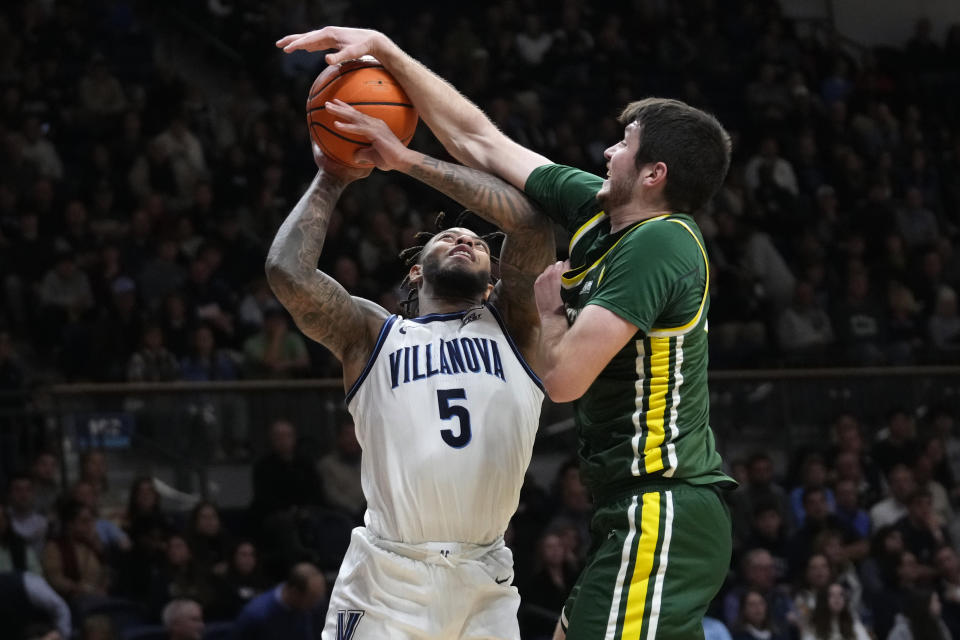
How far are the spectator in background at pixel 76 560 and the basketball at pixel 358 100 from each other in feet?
14.9

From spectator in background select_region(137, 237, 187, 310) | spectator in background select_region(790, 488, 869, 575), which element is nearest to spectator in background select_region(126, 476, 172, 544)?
spectator in background select_region(137, 237, 187, 310)

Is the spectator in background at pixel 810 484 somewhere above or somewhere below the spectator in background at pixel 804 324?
below

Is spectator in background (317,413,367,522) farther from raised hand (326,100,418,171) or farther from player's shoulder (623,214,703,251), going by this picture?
player's shoulder (623,214,703,251)

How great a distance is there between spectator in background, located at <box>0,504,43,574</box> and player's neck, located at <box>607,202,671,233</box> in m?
5.44

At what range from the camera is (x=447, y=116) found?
13.9ft

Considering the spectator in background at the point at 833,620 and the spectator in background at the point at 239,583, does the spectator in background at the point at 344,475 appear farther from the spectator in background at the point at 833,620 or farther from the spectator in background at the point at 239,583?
the spectator in background at the point at 833,620

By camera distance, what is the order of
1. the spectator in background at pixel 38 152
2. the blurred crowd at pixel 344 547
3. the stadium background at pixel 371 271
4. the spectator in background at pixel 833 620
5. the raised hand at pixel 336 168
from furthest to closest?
the spectator in background at pixel 38 152 < the stadium background at pixel 371 271 < the spectator in background at pixel 833 620 < the blurred crowd at pixel 344 547 < the raised hand at pixel 336 168

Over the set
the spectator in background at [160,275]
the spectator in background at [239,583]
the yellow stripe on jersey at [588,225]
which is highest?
the yellow stripe on jersey at [588,225]

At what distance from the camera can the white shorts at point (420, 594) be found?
4.12 m

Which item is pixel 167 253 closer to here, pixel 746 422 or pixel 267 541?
pixel 267 541

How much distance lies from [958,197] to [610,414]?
39.0ft

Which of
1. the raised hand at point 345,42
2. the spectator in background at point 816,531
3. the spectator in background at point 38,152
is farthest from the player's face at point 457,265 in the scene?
the spectator in background at point 38,152

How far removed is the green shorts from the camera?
351 centimetres

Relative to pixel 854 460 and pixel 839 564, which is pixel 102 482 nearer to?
pixel 839 564
